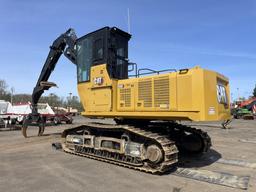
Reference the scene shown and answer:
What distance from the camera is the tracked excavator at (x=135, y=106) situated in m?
7.34

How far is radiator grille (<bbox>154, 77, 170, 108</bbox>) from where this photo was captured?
25.3 feet

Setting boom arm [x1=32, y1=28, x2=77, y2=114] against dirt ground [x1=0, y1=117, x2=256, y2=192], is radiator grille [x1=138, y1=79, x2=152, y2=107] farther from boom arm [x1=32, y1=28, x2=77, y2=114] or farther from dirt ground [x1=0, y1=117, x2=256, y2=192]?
boom arm [x1=32, y1=28, x2=77, y2=114]

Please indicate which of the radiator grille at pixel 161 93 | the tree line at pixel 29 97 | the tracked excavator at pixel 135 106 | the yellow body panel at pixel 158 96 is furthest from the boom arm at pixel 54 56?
the tree line at pixel 29 97

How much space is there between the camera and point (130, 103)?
8570 millimetres

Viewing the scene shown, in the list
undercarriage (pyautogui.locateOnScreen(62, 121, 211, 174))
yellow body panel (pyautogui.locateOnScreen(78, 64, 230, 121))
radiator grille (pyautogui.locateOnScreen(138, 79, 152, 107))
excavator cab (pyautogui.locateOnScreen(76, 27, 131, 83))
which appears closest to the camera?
yellow body panel (pyautogui.locateOnScreen(78, 64, 230, 121))

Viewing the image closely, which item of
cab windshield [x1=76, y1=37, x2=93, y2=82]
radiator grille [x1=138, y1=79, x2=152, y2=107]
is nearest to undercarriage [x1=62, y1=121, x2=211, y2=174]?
radiator grille [x1=138, y1=79, x2=152, y2=107]

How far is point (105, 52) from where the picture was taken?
915 centimetres

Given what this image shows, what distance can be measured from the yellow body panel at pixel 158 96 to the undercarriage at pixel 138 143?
597 mm

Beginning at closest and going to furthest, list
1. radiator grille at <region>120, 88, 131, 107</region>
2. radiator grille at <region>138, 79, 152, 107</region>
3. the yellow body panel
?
the yellow body panel
radiator grille at <region>138, 79, 152, 107</region>
radiator grille at <region>120, 88, 131, 107</region>

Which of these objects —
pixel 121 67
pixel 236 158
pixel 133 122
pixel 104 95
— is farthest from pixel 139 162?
pixel 236 158

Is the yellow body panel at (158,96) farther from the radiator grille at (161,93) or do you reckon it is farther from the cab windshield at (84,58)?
the cab windshield at (84,58)

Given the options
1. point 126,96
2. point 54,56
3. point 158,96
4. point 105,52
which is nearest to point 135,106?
point 126,96

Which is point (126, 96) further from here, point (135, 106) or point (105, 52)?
point (105, 52)

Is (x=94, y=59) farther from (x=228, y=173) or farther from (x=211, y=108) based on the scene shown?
(x=228, y=173)
